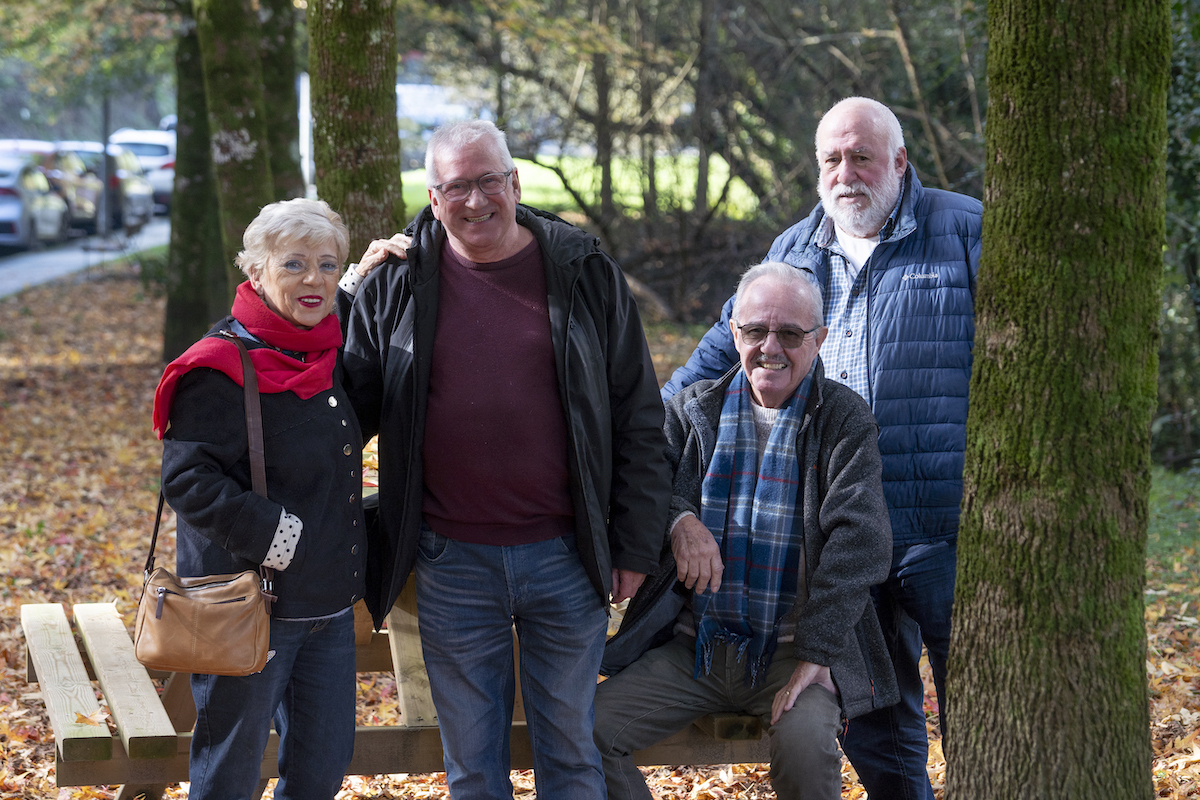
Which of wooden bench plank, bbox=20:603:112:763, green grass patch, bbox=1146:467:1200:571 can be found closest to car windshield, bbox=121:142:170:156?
green grass patch, bbox=1146:467:1200:571

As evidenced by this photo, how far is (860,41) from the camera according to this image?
12.7m

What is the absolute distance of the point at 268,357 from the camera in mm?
2934

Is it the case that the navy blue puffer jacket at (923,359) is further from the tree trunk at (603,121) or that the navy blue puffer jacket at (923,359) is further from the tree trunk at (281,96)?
the tree trunk at (603,121)

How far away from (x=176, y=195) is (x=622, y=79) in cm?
632

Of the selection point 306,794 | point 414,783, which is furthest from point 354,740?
point 414,783

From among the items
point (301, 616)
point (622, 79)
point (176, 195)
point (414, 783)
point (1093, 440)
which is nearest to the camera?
point (1093, 440)

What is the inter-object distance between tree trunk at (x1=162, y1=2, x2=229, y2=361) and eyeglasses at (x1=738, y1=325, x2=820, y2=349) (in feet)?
31.6

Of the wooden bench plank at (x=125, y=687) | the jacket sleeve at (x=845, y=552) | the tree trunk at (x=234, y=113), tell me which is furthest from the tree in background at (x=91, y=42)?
the jacket sleeve at (x=845, y=552)

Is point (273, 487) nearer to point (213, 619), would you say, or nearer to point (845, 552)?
point (213, 619)

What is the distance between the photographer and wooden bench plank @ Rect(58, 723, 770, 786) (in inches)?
128

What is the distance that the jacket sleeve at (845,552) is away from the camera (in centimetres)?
313

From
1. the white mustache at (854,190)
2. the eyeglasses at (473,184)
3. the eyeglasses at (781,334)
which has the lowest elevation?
the eyeglasses at (781,334)

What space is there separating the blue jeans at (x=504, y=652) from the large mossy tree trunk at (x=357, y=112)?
91.0 inches

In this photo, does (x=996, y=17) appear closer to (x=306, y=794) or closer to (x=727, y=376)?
(x=727, y=376)
